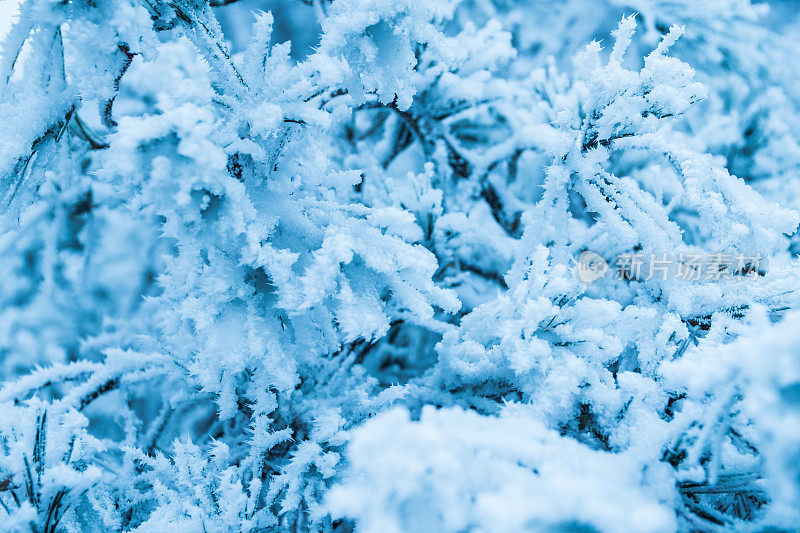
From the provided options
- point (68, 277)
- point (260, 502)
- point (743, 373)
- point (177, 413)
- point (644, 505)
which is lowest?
point (177, 413)

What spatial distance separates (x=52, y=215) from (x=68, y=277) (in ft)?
1.23

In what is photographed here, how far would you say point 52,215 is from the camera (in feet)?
6.93

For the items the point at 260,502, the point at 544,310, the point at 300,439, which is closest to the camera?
the point at 544,310

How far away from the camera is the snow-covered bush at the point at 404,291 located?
76 cm

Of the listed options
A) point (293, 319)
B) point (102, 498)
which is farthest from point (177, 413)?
point (293, 319)

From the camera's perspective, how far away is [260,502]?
1.27 metres

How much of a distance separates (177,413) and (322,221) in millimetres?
1236

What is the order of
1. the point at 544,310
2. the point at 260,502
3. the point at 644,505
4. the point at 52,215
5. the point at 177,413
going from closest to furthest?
the point at 644,505, the point at 544,310, the point at 260,502, the point at 177,413, the point at 52,215

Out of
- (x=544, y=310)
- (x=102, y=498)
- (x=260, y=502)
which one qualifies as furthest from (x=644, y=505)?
(x=102, y=498)

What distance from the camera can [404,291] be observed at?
1118 millimetres

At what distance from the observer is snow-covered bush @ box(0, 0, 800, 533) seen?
76 cm

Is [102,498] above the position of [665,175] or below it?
below

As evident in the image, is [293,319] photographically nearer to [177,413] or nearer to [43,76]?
[43,76]

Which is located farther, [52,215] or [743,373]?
[52,215]
